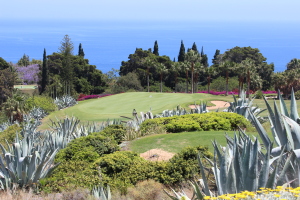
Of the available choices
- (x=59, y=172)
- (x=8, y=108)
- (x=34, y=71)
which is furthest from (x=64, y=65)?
(x=59, y=172)

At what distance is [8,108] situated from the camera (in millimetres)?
28328

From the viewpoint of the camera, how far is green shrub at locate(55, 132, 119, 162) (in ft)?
38.2

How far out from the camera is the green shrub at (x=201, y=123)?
15594 millimetres

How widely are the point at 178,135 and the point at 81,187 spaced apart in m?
5.93

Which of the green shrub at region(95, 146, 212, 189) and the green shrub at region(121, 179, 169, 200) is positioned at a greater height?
the green shrub at region(95, 146, 212, 189)

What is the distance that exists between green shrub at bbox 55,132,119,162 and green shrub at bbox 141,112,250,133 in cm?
342

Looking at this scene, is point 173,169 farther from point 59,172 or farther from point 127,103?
point 127,103

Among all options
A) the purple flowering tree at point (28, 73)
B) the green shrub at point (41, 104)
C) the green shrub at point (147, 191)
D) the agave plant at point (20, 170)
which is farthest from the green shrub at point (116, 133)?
the purple flowering tree at point (28, 73)

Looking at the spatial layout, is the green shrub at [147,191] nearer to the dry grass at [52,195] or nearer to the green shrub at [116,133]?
the dry grass at [52,195]

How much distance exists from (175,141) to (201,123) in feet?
10.4

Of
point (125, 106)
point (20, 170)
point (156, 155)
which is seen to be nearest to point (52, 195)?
point (20, 170)

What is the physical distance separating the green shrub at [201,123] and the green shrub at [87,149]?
3418mm

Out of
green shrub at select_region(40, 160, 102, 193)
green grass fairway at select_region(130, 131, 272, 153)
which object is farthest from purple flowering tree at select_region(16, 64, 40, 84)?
green shrub at select_region(40, 160, 102, 193)

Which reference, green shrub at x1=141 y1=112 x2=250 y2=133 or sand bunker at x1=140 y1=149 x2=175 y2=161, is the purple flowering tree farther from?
sand bunker at x1=140 y1=149 x2=175 y2=161
